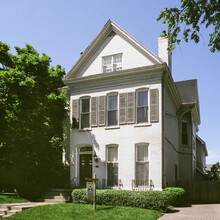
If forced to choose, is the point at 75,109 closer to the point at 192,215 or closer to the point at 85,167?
the point at 85,167

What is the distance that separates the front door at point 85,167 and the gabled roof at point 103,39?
5.57 metres

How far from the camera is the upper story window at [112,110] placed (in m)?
19.5

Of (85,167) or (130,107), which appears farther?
(85,167)

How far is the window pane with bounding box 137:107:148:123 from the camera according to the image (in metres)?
18.5

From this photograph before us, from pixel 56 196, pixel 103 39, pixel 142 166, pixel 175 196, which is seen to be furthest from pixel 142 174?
pixel 103 39

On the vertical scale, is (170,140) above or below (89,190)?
above

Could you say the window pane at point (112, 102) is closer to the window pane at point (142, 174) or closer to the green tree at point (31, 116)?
the green tree at point (31, 116)

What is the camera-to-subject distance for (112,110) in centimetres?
1969

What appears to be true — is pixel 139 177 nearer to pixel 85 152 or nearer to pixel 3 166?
pixel 85 152

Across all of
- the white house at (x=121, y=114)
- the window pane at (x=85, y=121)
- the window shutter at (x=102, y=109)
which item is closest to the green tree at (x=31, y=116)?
the white house at (x=121, y=114)

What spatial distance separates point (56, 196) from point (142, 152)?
226 inches

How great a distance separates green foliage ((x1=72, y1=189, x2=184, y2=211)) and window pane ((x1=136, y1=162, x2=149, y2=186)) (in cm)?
196

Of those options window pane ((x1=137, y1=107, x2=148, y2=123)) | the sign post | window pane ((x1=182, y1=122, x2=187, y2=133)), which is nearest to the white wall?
window pane ((x1=137, y1=107, x2=148, y2=123))

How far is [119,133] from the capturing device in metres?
19.0
